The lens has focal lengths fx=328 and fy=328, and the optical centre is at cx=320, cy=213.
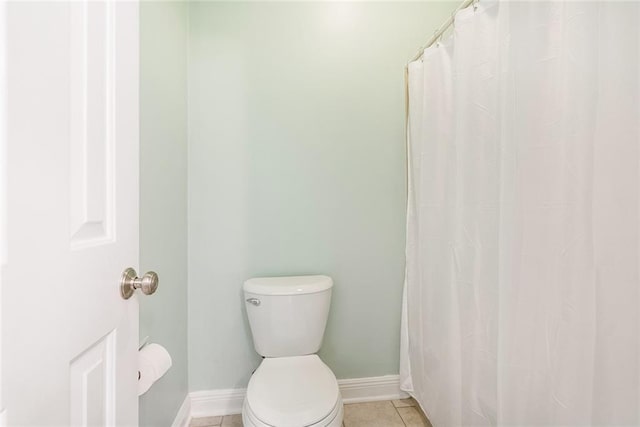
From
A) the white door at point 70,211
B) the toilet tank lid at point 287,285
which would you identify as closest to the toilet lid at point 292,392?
the toilet tank lid at point 287,285

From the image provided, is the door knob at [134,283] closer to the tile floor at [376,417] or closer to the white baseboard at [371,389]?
the tile floor at [376,417]

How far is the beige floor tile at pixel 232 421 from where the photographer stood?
153cm

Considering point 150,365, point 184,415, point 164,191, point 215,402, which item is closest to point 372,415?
point 215,402

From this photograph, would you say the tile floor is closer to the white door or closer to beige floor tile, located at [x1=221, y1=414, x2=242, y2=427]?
beige floor tile, located at [x1=221, y1=414, x2=242, y2=427]

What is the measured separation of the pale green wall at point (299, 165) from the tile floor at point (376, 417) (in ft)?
0.48

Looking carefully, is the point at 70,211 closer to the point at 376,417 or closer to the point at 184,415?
the point at 184,415

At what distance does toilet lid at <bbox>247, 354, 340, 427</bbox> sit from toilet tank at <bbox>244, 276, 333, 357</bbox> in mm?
62

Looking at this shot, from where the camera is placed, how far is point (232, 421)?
156 cm

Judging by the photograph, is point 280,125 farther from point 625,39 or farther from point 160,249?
point 625,39

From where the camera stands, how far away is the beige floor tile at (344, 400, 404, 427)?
1.53 m

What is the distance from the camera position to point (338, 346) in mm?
1683

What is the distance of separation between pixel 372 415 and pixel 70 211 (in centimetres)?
160

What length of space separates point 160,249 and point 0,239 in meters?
0.93

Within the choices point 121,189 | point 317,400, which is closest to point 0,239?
point 121,189
